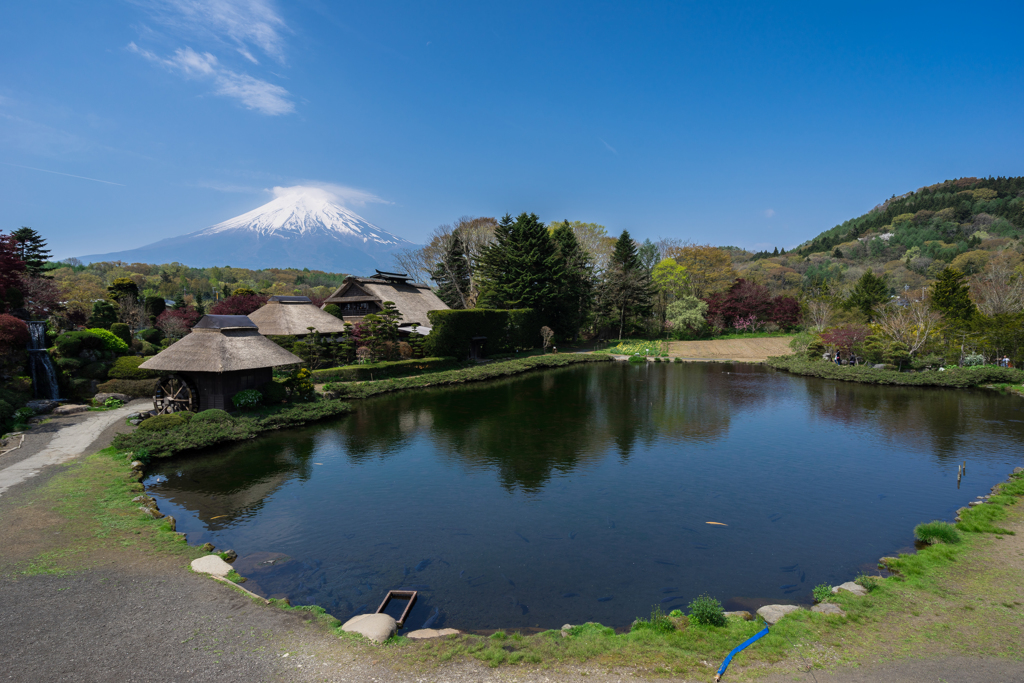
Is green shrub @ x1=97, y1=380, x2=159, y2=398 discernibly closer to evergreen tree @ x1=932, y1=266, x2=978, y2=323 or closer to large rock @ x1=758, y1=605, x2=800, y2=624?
large rock @ x1=758, y1=605, x2=800, y2=624

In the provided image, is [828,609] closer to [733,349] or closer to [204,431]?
[204,431]

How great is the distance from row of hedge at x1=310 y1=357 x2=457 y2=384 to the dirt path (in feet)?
76.8

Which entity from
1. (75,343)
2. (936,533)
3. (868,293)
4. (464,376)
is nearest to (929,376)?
(936,533)

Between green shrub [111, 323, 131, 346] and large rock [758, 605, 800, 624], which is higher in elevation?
green shrub [111, 323, 131, 346]

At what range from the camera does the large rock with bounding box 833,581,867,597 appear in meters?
7.14

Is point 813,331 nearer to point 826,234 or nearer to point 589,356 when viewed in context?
point 589,356

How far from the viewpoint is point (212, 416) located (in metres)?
16.5

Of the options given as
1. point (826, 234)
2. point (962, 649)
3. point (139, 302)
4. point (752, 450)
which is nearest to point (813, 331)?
point (752, 450)

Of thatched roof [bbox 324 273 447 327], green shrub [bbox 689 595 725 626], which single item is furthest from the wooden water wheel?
green shrub [bbox 689 595 725 626]

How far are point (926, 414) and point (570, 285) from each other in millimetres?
29627

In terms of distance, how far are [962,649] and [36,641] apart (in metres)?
11.4

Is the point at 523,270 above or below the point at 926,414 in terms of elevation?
above

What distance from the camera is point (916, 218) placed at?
8925cm

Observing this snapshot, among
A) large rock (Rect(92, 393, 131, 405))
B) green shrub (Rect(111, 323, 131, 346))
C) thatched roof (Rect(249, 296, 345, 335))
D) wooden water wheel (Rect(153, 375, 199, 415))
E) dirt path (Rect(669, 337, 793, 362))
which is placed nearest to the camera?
wooden water wheel (Rect(153, 375, 199, 415))
